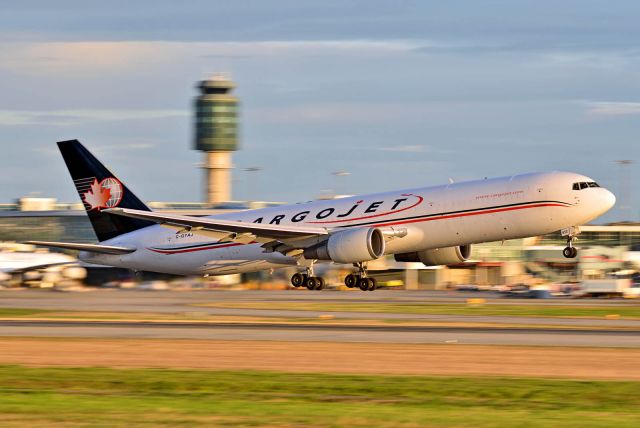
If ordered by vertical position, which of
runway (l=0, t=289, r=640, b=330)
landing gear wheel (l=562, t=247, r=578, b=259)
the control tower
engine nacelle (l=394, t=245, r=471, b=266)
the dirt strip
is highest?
the control tower

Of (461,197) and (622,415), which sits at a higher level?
(461,197)

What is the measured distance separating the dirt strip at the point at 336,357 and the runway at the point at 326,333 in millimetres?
2017

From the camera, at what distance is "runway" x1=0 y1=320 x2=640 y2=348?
3794cm

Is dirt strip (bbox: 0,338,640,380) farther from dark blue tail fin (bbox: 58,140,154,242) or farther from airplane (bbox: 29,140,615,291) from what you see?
dark blue tail fin (bbox: 58,140,154,242)

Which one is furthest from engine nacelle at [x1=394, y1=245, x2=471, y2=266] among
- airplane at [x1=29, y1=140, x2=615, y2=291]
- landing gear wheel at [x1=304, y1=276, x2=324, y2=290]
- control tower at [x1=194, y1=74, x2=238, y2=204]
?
control tower at [x1=194, y1=74, x2=238, y2=204]

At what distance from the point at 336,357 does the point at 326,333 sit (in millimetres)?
9165

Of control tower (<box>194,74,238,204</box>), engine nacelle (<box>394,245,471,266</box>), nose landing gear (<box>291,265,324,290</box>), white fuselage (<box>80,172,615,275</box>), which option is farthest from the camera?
control tower (<box>194,74,238,204</box>)

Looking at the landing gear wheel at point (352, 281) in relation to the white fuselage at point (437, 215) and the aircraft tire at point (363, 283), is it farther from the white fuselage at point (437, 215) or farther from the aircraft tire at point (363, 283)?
the white fuselage at point (437, 215)

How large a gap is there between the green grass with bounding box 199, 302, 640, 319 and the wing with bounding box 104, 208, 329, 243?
289 inches

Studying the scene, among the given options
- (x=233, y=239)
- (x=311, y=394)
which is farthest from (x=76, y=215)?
(x=311, y=394)

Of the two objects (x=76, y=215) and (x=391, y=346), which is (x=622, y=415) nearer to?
(x=391, y=346)

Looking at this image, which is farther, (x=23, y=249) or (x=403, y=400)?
(x=23, y=249)

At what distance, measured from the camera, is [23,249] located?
109 m

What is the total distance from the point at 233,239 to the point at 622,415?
3538cm
